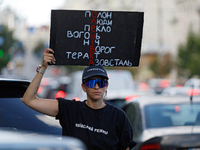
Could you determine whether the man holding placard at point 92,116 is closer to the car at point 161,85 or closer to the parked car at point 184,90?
the parked car at point 184,90

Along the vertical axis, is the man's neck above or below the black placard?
below

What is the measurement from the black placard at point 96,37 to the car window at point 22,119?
0.57 meters

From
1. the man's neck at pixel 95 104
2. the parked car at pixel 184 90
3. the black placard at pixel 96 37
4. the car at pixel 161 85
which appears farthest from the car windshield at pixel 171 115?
the car at pixel 161 85

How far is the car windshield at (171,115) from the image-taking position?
6061mm

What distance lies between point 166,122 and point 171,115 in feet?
1.02

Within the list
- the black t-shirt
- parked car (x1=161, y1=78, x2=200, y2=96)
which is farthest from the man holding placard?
parked car (x1=161, y1=78, x2=200, y2=96)

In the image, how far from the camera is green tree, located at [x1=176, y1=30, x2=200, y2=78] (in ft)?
169

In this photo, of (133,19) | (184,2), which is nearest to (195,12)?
(184,2)

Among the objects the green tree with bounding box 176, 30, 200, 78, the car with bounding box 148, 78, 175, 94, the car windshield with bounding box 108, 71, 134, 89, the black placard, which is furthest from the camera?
the green tree with bounding box 176, 30, 200, 78

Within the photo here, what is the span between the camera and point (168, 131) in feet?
18.5

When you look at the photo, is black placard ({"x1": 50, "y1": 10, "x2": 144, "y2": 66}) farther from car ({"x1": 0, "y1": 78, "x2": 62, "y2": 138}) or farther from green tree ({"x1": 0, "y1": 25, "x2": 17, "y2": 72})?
green tree ({"x1": 0, "y1": 25, "x2": 17, "y2": 72})

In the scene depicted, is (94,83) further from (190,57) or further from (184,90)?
(190,57)

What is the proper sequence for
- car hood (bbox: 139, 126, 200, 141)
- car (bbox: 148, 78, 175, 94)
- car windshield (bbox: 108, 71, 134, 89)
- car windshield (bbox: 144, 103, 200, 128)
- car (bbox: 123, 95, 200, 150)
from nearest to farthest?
car (bbox: 123, 95, 200, 150) < car hood (bbox: 139, 126, 200, 141) < car windshield (bbox: 144, 103, 200, 128) < car windshield (bbox: 108, 71, 134, 89) < car (bbox: 148, 78, 175, 94)

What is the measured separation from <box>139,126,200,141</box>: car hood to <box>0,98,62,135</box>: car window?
2.06m
